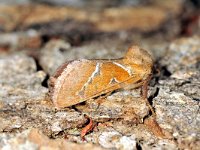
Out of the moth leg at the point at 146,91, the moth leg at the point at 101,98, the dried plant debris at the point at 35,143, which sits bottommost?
the dried plant debris at the point at 35,143

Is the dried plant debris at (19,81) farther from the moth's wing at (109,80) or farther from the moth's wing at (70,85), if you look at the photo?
the moth's wing at (109,80)

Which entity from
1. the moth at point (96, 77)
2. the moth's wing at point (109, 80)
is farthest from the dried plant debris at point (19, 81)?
the moth's wing at point (109, 80)

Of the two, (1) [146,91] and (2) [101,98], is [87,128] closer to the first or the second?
(2) [101,98]

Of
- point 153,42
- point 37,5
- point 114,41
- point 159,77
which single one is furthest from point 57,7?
point 159,77

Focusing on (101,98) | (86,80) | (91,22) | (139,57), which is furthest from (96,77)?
(91,22)

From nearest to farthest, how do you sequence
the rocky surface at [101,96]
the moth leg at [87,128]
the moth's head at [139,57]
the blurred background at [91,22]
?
the rocky surface at [101,96] < the moth leg at [87,128] < the moth's head at [139,57] < the blurred background at [91,22]

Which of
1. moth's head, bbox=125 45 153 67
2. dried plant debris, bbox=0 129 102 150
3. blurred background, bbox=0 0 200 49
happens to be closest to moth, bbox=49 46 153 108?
moth's head, bbox=125 45 153 67

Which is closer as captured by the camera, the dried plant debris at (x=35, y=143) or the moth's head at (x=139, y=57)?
the dried plant debris at (x=35, y=143)

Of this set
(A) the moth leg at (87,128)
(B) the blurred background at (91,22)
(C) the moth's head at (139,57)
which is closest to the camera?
(A) the moth leg at (87,128)
